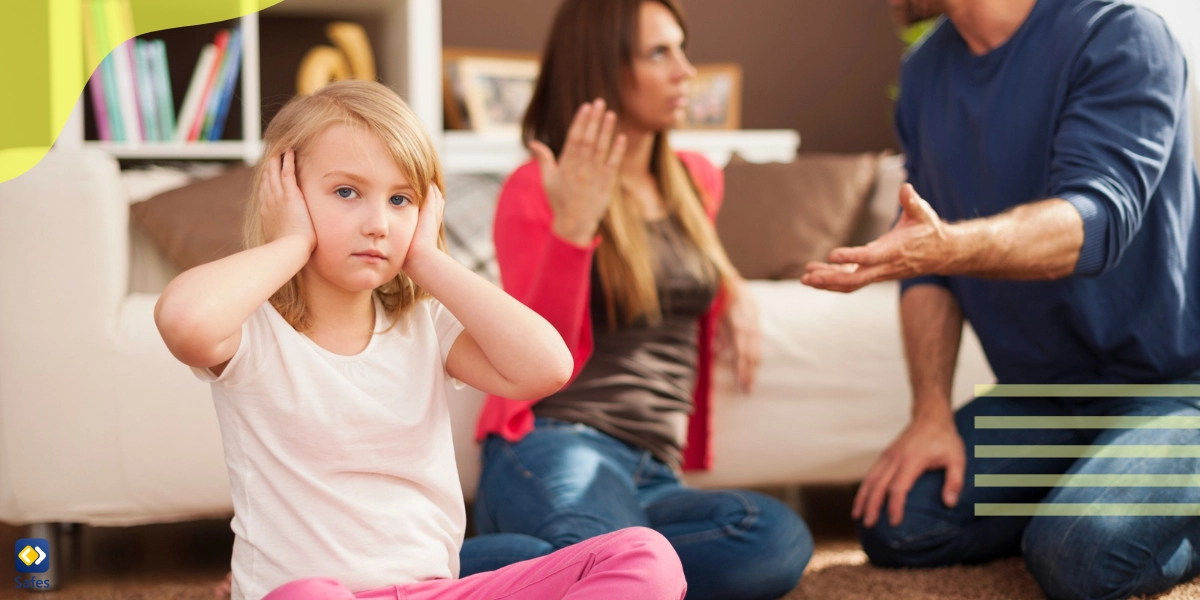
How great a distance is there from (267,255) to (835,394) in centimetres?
102

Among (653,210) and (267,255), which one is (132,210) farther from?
(267,255)

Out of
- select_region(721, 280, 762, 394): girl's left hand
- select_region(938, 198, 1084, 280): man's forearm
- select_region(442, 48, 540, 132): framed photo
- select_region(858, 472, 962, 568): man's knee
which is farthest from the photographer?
select_region(442, 48, 540, 132): framed photo

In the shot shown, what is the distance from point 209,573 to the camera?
1.26 meters

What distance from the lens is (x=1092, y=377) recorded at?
1.26m

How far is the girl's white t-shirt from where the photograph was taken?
2.38 feet

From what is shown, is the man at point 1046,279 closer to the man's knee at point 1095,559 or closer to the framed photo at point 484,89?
the man's knee at point 1095,559

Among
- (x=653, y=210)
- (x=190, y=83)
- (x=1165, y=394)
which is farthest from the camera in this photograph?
(x=190, y=83)

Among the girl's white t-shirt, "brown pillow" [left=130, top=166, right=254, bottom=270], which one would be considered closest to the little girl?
the girl's white t-shirt

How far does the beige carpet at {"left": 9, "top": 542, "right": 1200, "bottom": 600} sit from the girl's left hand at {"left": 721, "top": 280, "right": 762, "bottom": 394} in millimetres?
286

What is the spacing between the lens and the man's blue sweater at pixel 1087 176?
1.12 metres

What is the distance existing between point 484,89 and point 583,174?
4.70 feet

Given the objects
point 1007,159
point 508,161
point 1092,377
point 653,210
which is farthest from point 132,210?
point 1092,377
